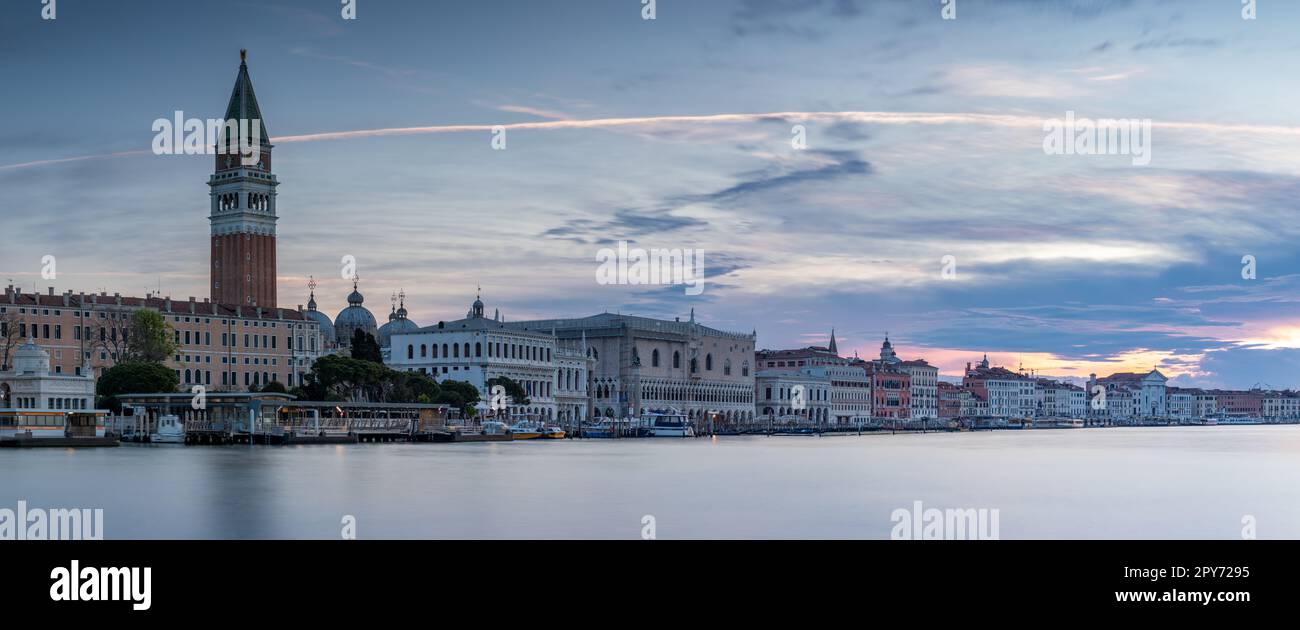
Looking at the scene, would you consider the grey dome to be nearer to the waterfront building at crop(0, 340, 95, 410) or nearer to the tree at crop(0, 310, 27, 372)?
the tree at crop(0, 310, 27, 372)

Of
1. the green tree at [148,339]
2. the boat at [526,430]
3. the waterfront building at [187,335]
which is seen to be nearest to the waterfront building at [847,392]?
the boat at [526,430]

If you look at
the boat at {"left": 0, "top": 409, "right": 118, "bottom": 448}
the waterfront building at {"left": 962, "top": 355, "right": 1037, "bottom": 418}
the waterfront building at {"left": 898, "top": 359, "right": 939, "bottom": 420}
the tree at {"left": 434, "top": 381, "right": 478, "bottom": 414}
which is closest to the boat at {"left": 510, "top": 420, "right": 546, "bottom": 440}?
the tree at {"left": 434, "top": 381, "right": 478, "bottom": 414}

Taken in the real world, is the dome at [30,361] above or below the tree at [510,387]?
above

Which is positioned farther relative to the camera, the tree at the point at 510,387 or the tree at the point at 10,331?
the tree at the point at 510,387

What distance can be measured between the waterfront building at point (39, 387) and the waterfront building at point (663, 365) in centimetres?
4032

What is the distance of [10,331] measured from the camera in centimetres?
6200

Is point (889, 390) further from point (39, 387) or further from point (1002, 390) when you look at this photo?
point (39, 387)

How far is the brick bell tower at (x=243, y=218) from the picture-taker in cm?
8750

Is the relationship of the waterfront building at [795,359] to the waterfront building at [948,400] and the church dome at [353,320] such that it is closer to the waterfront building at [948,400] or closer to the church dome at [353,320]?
the waterfront building at [948,400]

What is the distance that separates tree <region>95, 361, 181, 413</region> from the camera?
57000mm

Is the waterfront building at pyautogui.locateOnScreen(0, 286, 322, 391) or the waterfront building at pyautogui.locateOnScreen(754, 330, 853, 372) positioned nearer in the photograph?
the waterfront building at pyautogui.locateOnScreen(0, 286, 322, 391)

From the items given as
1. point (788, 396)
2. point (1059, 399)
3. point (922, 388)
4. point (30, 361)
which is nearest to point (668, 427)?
point (30, 361)
